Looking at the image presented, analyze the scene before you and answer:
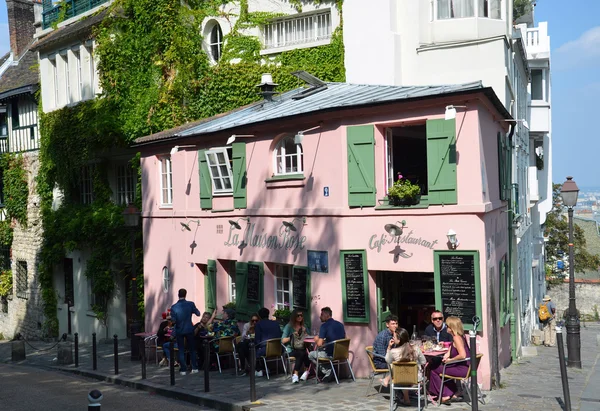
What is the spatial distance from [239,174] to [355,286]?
4.22 m

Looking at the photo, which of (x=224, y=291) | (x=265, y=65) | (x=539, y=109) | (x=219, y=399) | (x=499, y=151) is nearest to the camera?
(x=219, y=399)

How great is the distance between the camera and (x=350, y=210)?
1495 cm

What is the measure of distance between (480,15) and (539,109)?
1038 centimetres

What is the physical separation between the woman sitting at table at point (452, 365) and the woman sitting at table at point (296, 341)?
286cm

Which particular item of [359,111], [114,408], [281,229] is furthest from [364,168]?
[114,408]

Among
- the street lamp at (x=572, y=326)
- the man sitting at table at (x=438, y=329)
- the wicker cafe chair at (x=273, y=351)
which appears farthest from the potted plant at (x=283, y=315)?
the street lamp at (x=572, y=326)

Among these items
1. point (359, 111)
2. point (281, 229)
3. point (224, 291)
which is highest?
point (359, 111)

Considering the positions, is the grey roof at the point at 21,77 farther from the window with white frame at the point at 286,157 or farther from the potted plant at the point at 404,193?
the potted plant at the point at 404,193

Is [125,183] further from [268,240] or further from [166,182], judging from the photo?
[268,240]

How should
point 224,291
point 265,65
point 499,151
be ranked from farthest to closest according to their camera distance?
point 265,65, point 224,291, point 499,151

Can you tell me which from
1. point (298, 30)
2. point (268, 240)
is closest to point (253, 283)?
point (268, 240)

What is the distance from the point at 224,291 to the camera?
18.7 m

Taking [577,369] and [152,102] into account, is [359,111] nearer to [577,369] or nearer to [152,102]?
[577,369]

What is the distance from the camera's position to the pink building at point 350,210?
44.7ft
